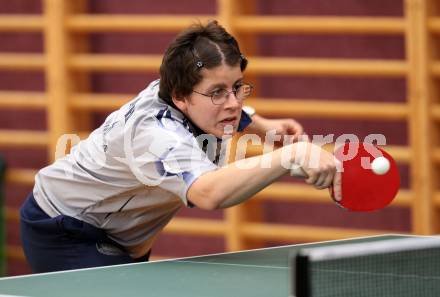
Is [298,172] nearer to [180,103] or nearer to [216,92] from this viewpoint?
[216,92]

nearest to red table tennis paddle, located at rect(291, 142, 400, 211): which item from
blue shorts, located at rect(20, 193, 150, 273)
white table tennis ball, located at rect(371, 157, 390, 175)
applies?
white table tennis ball, located at rect(371, 157, 390, 175)

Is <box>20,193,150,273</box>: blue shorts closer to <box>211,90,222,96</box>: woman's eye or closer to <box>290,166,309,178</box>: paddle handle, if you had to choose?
<box>211,90,222,96</box>: woman's eye

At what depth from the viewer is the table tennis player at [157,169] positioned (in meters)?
3.06

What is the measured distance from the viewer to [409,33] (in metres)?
5.21

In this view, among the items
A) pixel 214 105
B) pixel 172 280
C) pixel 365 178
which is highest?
pixel 214 105

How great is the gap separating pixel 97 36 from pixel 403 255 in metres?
3.42

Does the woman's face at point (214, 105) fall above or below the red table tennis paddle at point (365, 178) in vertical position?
above

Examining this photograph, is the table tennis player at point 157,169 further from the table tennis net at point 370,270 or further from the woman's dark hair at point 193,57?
the table tennis net at point 370,270

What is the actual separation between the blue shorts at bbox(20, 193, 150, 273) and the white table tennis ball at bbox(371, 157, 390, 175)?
41.1 inches

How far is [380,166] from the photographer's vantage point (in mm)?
3057

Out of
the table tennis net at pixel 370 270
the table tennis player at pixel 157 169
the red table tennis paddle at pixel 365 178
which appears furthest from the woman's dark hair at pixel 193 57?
the table tennis net at pixel 370 270

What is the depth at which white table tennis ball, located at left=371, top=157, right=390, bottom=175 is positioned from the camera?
3.05 metres

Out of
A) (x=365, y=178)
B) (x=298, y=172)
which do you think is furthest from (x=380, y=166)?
(x=298, y=172)

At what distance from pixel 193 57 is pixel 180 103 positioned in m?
0.15
